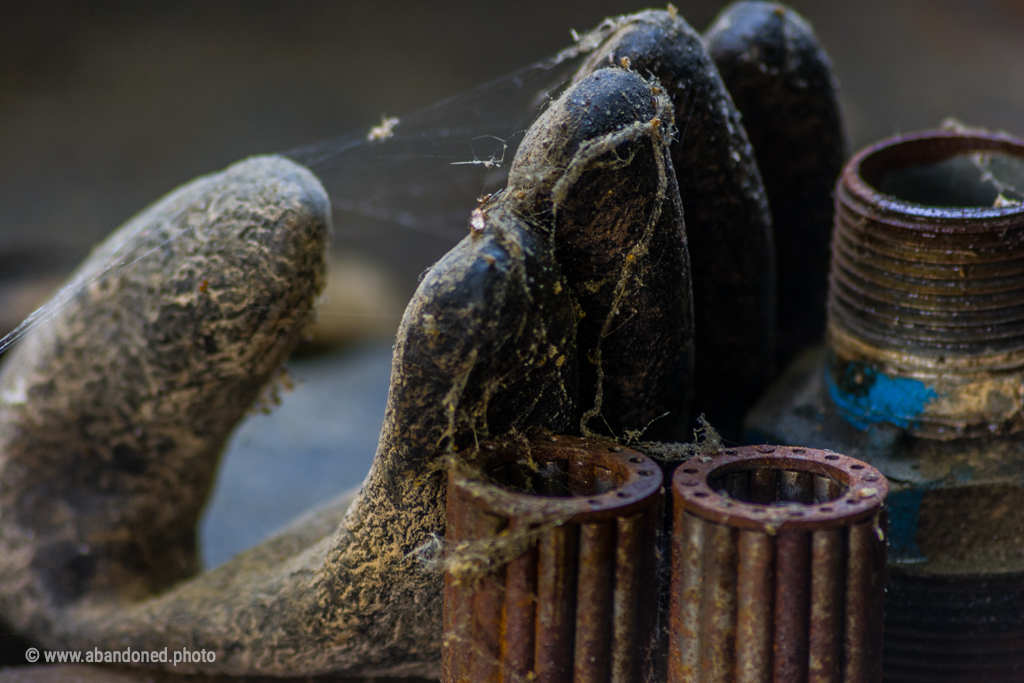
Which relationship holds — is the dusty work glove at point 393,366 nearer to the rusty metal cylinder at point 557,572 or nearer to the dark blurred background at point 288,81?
the rusty metal cylinder at point 557,572

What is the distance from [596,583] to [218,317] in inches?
33.5

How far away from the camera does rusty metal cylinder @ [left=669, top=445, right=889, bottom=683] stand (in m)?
0.99

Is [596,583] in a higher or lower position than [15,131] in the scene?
lower

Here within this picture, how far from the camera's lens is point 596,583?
1.04 metres

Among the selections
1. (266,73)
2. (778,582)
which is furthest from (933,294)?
(266,73)

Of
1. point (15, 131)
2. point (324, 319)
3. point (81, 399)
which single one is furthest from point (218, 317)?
point (15, 131)

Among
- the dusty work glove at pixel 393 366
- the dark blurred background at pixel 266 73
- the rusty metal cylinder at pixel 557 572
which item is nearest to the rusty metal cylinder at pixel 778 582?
the rusty metal cylinder at pixel 557 572

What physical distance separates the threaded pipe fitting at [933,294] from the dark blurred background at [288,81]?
2.58 m

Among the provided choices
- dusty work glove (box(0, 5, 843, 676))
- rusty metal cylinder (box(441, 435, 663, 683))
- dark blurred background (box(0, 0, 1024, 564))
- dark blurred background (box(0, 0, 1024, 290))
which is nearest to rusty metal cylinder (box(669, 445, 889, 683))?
rusty metal cylinder (box(441, 435, 663, 683))

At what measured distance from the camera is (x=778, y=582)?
1009mm

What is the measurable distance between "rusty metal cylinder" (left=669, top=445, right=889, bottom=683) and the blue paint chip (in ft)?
1.75

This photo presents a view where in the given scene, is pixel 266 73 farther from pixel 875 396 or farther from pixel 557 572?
pixel 557 572

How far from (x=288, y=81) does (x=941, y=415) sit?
4.97 metres

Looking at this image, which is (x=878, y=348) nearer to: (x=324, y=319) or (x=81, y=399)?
(x=81, y=399)
